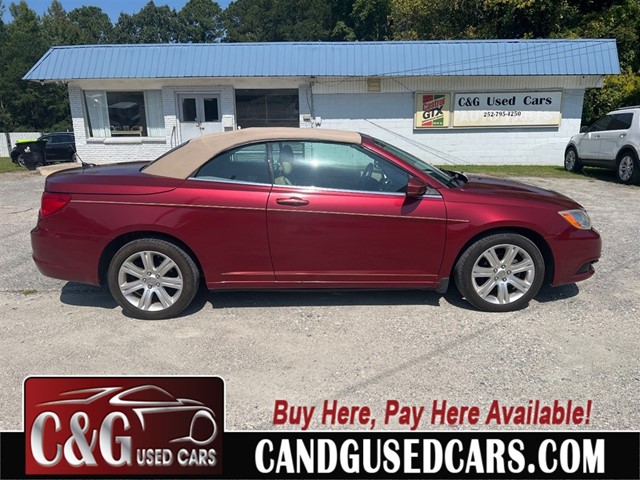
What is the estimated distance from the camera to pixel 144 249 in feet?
13.4

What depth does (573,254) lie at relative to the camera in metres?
4.27

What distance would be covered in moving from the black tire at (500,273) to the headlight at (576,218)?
1.28ft

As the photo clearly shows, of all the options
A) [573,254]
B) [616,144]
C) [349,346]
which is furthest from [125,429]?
[616,144]

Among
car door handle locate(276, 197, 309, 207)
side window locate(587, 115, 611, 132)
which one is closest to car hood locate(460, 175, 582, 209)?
car door handle locate(276, 197, 309, 207)

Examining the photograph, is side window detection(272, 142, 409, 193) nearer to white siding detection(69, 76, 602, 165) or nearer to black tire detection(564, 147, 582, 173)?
white siding detection(69, 76, 602, 165)

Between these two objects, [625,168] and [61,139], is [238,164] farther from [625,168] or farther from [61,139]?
[61,139]

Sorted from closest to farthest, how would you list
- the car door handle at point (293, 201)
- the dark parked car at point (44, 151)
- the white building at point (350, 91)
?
the car door handle at point (293, 201), the white building at point (350, 91), the dark parked car at point (44, 151)

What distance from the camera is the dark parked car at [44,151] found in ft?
54.8

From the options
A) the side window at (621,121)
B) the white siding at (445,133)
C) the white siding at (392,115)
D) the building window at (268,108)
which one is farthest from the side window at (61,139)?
the side window at (621,121)

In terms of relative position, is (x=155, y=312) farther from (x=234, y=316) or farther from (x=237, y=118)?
(x=237, y=118)

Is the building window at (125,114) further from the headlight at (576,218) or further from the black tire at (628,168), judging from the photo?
the headlight at (576,218)

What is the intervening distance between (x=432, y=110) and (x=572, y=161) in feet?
14.9

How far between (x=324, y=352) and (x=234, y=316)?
3.40 ft

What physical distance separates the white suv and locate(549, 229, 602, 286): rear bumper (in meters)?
8.97
